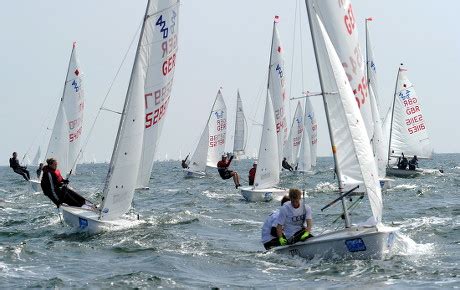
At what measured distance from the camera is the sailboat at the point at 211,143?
4081 cm

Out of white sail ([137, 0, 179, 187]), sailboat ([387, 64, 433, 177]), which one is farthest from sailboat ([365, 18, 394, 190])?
white sail ([137, 0, 179, 187])

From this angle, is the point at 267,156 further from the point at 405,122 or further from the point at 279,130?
the point at 405,122

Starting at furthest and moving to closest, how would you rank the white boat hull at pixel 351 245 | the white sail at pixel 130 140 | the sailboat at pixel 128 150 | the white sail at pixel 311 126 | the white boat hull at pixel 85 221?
1. the white sail at pixel 311 126
2. the white sail at pixel 130 140
3. the sailboat at pixel 128 150
4. the white boat hull at pixel 85 221
5. the white boat hull at pixel 351 245

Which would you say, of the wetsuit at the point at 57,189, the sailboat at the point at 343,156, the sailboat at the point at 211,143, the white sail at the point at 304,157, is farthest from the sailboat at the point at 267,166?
the white sail at the point at 304,157

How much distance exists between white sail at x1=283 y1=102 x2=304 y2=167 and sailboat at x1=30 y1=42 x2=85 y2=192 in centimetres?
1983

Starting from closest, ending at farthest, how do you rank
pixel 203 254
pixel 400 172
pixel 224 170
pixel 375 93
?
pixel 203 254, pixel 224 170, pixel 375 93, pixel 400 172

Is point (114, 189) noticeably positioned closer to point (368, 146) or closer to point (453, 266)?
point (368, 146)

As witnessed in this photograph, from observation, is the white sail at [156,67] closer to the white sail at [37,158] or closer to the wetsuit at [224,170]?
the wetsuit at [224,170]

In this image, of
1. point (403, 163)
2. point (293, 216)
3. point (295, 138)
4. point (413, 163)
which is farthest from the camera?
point (295, 138)

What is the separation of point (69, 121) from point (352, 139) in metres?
19.2

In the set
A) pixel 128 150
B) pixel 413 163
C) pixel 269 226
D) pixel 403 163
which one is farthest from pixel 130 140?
pixel 413 163


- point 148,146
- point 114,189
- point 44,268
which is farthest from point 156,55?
point 44,268

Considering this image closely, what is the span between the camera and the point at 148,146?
1638cm

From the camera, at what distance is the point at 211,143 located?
41.3m
